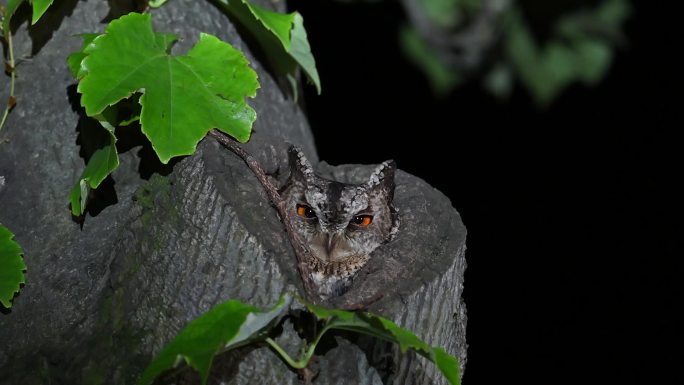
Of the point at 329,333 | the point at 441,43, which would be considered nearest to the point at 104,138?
the point at 329,333

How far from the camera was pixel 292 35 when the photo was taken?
237 cm

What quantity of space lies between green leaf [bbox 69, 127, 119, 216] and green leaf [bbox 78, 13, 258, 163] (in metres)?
0.11

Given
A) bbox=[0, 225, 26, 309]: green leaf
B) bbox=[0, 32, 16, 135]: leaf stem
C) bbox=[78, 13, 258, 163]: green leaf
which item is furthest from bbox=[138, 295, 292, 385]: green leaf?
bbox=[0, 32, 16, 135]: leaf stem

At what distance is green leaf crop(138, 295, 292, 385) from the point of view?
151cm

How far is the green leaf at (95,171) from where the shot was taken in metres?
1.86

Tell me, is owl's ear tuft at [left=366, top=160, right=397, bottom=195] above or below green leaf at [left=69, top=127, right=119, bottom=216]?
below

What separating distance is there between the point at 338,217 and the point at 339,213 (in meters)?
0.02

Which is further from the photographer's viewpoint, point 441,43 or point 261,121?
point 441,43

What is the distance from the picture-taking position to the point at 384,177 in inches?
98.6

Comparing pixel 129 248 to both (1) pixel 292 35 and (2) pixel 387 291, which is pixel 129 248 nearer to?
(2) pixel 387 291

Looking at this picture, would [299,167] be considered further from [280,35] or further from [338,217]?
[280,35]

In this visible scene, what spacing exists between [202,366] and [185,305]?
30 cm

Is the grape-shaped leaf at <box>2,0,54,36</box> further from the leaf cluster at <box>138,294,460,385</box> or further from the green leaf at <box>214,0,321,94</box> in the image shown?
the leaf cluster at <box>138,294,460,385</box>

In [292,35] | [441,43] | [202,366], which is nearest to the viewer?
[202,366]
